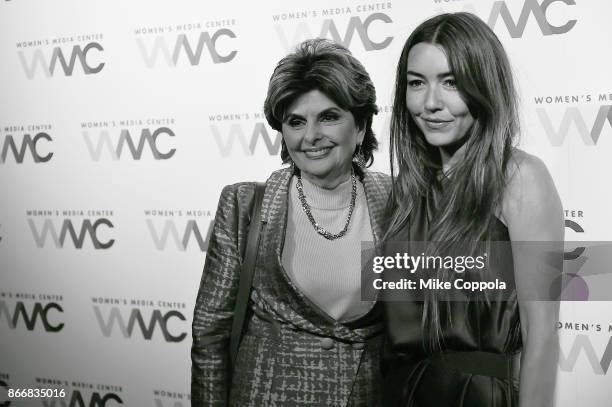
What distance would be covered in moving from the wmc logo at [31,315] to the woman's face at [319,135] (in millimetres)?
1614

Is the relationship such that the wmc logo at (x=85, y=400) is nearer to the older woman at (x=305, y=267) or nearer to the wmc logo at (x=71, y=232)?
the wmc logo at (x=71, y=232)

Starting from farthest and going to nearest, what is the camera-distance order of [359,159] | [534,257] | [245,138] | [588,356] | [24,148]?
[24,148]
[245,138]
[588,356]
[359,159]
[534,257]

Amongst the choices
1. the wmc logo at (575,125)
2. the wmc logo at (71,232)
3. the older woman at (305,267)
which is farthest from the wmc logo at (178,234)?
the wmc logo at (575,125)

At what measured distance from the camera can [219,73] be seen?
2402mm

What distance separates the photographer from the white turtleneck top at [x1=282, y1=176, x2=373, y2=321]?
5.68ft

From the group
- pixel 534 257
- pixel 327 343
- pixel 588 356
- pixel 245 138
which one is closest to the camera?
pixel 534 257

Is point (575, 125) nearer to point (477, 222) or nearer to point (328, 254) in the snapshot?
point (477, 222)

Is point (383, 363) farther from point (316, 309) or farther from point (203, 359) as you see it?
point (203, 359)

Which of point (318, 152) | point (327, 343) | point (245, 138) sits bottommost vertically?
point (327, 343)

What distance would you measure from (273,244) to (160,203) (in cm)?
97

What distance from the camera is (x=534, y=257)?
4.82 feet

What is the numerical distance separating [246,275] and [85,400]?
1.50 meters

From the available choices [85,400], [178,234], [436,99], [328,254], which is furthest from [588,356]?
[85,400]

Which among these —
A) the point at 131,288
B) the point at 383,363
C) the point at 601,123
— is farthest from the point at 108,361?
the point at 601,123
